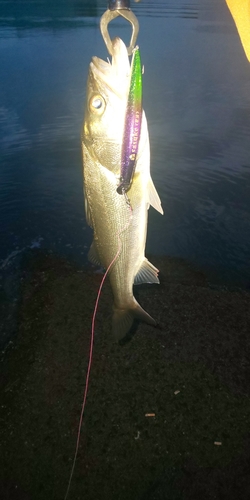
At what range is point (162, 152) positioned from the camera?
888 centimetres

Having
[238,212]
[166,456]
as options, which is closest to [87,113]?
[166,456]

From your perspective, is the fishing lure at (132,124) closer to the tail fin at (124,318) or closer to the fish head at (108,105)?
the fish head at (108,105)

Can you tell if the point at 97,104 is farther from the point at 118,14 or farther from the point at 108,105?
the point at 118,14

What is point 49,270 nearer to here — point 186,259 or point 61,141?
point 186,259

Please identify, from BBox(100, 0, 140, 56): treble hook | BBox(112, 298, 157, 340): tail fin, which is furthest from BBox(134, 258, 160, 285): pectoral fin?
BBox(100, 0, 140, 56): treble hook

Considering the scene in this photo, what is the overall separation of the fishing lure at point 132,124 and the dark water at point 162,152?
10.7 feet

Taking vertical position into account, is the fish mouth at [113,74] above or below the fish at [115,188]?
above

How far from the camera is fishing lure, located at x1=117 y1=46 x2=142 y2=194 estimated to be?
1711 mm

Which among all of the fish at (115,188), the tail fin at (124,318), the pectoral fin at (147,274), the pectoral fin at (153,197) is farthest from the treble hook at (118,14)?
the tail fin at (124,318)

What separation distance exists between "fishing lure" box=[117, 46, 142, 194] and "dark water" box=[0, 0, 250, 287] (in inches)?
129

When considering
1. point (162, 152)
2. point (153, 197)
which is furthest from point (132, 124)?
point (162, 152)

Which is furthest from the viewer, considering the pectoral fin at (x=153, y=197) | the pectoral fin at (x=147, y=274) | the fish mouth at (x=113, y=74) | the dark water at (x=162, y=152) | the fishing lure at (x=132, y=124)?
the dark water at (x=162, y=152)

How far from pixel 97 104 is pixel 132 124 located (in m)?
0.38

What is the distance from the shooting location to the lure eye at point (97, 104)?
2.00 metres
